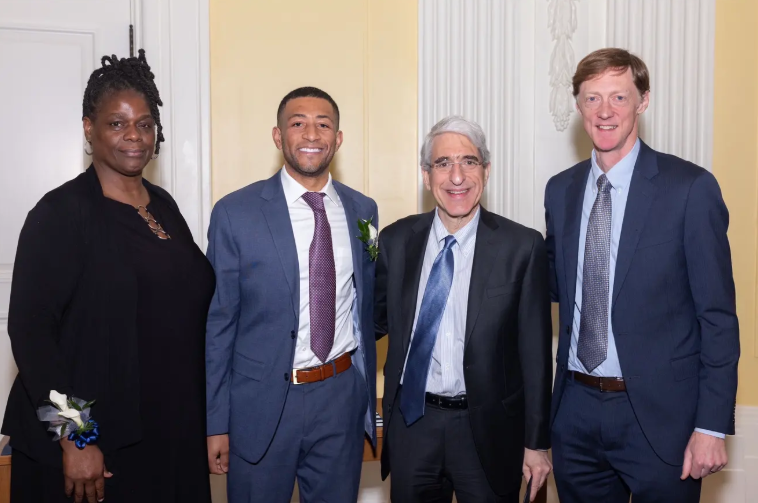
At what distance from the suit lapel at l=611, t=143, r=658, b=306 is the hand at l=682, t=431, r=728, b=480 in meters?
0.50

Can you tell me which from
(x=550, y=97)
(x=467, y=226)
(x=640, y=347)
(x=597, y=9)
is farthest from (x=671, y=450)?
(x=597, y=9)

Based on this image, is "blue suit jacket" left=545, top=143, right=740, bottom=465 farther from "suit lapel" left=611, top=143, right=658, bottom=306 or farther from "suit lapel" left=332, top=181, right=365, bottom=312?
"suit lapel" left=332, top=181, right=365, bottom=312

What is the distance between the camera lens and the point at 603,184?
8.25ft

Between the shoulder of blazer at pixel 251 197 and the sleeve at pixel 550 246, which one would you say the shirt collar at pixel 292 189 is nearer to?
the shoulder of blazer at pixel 251 197

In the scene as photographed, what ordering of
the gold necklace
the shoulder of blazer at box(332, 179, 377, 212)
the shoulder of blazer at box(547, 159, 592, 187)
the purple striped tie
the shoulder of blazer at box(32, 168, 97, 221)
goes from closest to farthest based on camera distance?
the shoulder of blazer at box(32, 168, 97, 221)
the gold necklace
the purple striped tie
the shoulder of blazer at box(547, 159, 592, 187)
the shoulder of blazer at box(332, 179, 377, 212)

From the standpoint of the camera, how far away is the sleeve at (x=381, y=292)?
2736mm

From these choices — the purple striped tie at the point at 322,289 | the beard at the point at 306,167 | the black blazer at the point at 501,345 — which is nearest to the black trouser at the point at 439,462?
the black blazer at the point at 501,345

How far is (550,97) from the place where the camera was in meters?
4.02

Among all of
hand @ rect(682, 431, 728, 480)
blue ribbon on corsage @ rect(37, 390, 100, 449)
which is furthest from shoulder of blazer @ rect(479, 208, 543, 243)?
blue ribbon on corsage @ rect(37, 390, 100, 449)

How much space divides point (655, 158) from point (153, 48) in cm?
253

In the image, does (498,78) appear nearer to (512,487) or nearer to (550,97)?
(550,97)

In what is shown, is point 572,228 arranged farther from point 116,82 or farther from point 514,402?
point 116,82

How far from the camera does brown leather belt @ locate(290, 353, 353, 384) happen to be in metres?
2.59

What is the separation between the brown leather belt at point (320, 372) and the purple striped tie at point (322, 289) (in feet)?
0.10
